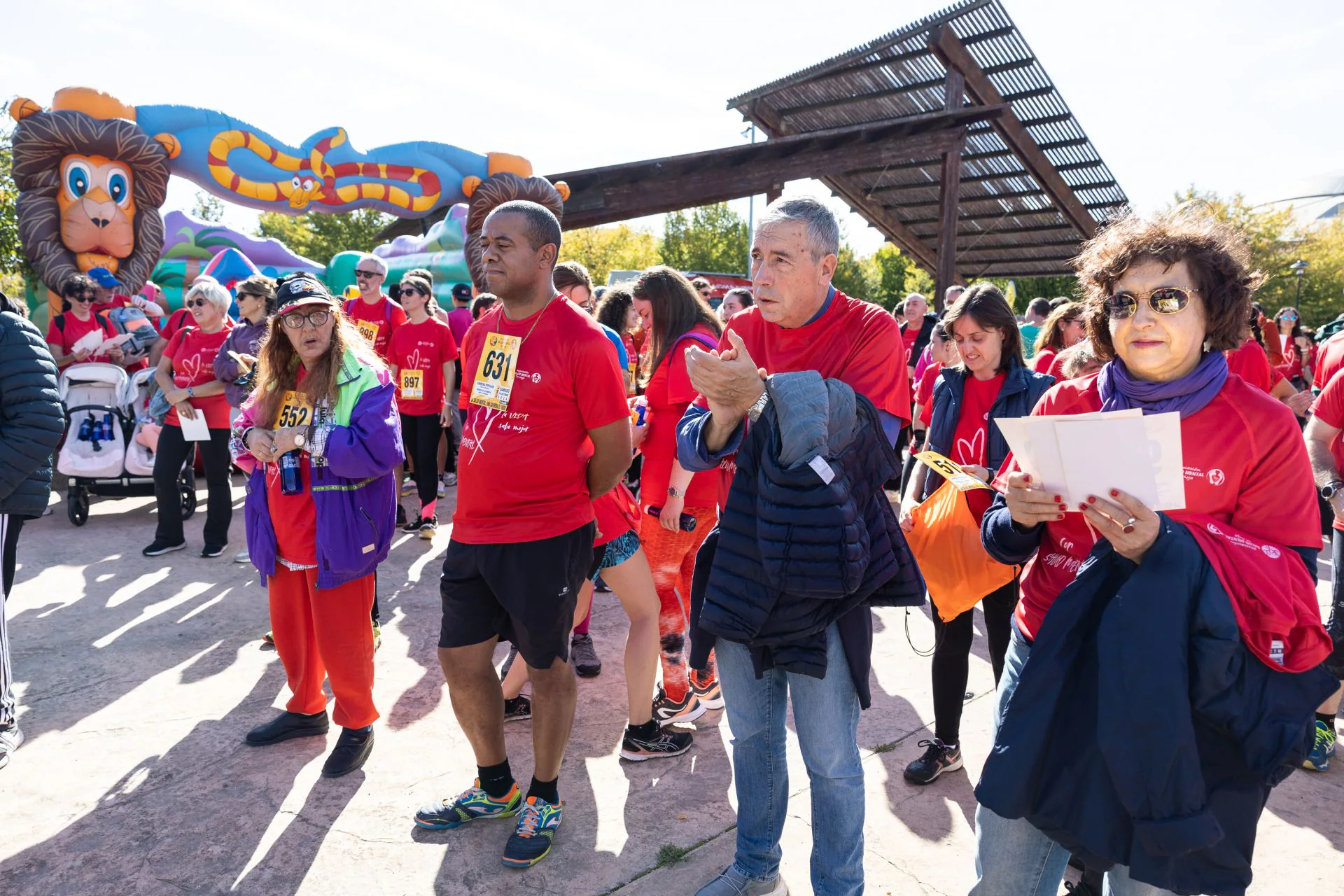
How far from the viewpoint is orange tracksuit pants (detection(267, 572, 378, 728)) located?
3379 millimetres

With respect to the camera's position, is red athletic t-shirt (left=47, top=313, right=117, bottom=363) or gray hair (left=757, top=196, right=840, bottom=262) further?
red athletic t-shirt (left=47, top=313, right=117, bottom=363)

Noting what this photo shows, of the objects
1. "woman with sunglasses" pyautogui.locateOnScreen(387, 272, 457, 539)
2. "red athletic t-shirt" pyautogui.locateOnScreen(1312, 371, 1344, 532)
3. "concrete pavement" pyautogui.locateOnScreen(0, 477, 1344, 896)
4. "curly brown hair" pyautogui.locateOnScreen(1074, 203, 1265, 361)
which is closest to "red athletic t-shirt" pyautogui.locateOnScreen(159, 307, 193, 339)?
"woman with sunglasses" pyautogui.locateOnScreen(387, 272, 457, 539)

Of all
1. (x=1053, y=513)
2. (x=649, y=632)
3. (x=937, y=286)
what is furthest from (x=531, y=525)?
(x=937, y=286)

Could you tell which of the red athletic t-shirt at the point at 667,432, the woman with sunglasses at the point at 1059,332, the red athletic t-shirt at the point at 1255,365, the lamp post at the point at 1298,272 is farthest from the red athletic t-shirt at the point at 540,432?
the lamp post at the point at 1298,272

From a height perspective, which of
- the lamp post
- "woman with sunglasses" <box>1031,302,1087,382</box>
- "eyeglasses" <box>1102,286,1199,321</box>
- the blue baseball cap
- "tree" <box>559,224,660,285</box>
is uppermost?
"tree" <box>559,224,660,285</box>

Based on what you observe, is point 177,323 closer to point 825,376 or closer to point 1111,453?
point 825,376

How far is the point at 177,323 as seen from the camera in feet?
22.2

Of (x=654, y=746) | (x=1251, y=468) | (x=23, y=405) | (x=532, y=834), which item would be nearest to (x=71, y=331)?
(x=23, y=405)

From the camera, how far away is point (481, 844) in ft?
9.47

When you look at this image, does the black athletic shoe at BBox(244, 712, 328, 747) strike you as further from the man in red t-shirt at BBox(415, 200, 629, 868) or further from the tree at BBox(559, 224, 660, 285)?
the tree at BBox(559, 224, 660, 285)

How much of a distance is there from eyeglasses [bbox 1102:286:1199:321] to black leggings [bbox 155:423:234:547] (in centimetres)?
607

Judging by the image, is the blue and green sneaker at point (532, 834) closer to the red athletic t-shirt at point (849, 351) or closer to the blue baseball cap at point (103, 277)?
the red athletic t-shirt at point (849, 351)

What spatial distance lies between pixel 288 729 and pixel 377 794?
0.67 meters

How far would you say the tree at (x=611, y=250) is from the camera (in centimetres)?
4625
